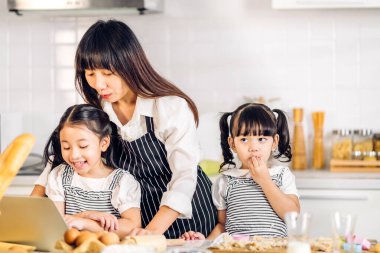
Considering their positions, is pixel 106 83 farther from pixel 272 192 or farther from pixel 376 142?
pixel 376 142

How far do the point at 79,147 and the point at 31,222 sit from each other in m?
0.50

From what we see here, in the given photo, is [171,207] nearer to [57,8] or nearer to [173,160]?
[173,160]

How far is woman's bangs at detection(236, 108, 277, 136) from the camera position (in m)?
2.24

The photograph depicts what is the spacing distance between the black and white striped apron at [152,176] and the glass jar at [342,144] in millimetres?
1530

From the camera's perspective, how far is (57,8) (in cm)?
367

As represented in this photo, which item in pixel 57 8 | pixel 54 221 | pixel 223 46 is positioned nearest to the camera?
pixel 54 221

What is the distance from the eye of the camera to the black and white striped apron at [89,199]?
215cm

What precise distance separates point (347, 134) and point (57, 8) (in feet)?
5.16

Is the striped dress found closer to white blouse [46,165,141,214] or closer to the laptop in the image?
white blouse [46,165,141,214]

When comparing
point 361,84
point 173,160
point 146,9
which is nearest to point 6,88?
point 146,9

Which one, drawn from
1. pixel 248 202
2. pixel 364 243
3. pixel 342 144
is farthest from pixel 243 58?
pixel 364 243

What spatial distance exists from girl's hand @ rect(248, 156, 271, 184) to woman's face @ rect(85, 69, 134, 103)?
451 millimetres

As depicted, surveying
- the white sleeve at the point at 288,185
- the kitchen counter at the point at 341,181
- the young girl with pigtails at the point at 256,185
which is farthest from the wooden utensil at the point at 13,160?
the kitchen counter at the point at 341,181

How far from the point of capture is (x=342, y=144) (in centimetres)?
368
